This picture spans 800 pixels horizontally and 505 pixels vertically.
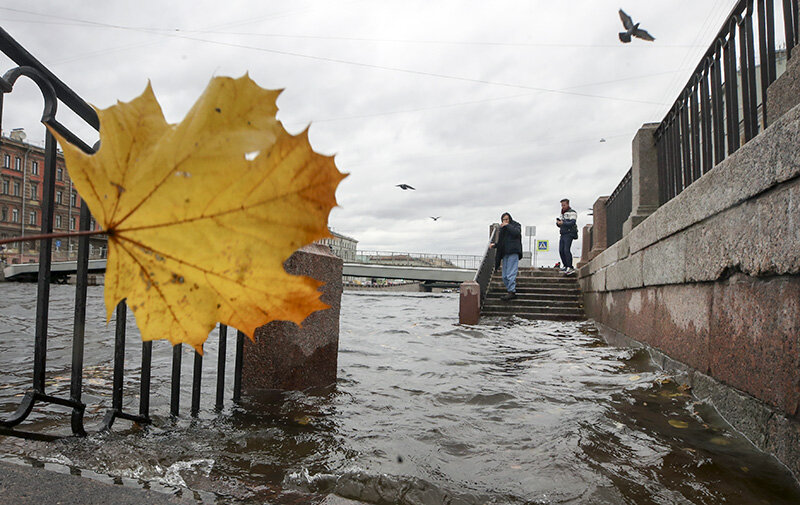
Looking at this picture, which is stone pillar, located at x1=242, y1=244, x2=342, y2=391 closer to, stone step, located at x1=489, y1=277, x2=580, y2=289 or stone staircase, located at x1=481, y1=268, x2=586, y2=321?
stone staircase, located at x1=481, y1=268, x2=586, y2=321

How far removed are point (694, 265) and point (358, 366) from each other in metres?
3.12

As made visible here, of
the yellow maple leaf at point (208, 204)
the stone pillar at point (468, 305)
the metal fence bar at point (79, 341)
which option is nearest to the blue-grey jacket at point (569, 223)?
the stone pillar at point (468, 305)

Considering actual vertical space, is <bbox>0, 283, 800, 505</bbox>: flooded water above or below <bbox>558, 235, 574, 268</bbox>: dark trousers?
below

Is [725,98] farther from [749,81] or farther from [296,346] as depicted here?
[296,346]

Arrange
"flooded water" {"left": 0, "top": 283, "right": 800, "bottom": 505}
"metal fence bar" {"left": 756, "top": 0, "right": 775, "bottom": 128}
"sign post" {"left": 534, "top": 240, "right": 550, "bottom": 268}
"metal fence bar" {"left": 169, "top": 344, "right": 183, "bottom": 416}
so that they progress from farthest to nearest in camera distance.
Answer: "sign post" {"left": 534, "top": 240, "right": 550, "bottom": 268} → "metal fence bar" {"left": 756, "top": 0, "right": 775, "bottom": 128} → "metal fence bar" {"left": 169, "top": 344, "right": 183, "bottom": 416} → "flooded water" {"left": 0, "top": 283, "right": 800, "bottom": 505}

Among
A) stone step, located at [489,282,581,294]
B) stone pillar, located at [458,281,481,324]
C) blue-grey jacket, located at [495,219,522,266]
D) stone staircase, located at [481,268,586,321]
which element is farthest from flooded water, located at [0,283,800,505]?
stone step, located at [489,282,581,294]

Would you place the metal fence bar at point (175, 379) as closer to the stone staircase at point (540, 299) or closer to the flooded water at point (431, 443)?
the flooded water at point (431, 443)

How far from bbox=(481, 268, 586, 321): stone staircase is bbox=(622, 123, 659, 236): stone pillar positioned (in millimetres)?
4997

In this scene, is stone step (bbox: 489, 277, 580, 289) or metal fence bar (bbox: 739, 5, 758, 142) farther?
stone step (bbox: 489, 277, 580, 289)

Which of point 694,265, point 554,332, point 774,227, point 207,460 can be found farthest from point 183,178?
point 554,332

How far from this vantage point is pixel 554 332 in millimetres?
8500

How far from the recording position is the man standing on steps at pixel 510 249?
1195cm

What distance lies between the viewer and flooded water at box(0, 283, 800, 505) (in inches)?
74.8

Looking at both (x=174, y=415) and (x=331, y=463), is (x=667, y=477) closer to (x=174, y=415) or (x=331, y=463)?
(x=331, y=463)
